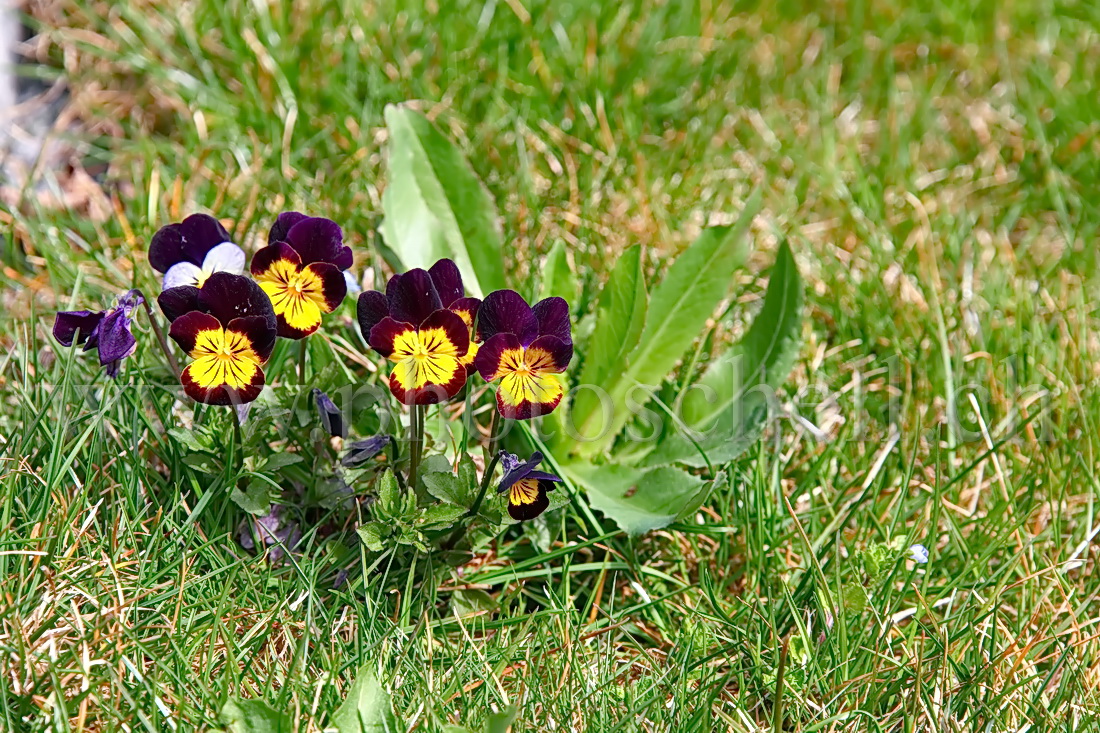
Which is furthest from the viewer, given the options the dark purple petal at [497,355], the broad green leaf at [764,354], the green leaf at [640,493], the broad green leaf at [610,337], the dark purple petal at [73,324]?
the broad green leaf at [764,354]

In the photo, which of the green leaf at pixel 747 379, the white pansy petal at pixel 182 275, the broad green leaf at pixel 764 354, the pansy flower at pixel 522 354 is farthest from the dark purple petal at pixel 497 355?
the broad green leaf at pixel 764 354

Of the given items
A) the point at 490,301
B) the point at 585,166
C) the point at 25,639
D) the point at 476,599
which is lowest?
the point at 476,599

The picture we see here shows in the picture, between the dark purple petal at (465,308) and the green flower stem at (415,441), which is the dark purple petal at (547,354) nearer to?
the dark purple petal at (465,308)

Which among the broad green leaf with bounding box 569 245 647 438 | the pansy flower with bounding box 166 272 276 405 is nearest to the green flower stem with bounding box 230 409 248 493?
the pansy flower with bounding box 166 272 276 405

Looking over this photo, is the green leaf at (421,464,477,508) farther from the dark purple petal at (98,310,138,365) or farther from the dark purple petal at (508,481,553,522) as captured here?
the dark purple petal at (98,310,138,365)

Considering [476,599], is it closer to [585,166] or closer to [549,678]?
[549,678]

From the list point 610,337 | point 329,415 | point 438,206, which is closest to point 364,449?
point 329,415

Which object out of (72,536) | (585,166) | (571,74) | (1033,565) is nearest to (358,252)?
(585,166)
